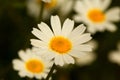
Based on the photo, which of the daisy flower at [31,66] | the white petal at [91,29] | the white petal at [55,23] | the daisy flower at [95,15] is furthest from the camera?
the daisy flower at [95,15]

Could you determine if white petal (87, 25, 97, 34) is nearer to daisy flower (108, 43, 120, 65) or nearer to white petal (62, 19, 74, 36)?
daisy flower (108, 43, 120, 65)

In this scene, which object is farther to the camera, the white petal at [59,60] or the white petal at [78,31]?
the white petal at [78,31]

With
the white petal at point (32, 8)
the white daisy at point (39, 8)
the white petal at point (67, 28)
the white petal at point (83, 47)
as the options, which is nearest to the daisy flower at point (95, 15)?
the white daisy at point (39, 8)

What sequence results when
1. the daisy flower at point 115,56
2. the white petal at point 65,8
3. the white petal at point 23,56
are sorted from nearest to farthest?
the white petal at point 23,56 → the daisy flower at point 115,56 → the white petal at point 65,8

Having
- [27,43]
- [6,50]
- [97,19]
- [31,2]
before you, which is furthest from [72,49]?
[31,2]

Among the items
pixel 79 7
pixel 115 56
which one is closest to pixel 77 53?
pixel 79 7

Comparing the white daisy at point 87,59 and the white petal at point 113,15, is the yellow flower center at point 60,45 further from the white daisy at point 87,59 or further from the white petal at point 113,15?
the white daisy at point 87,59
